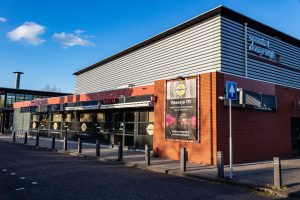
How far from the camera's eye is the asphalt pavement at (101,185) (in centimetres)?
801

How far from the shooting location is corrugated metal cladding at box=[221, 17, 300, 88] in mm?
21172

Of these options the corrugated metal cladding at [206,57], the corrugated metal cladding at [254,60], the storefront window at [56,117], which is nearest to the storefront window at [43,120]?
the storefront window at [56,117]

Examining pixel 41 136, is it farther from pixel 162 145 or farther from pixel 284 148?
pixel 284 148

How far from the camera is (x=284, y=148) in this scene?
18.2 metres

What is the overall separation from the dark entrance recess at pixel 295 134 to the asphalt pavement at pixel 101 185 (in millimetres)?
11269

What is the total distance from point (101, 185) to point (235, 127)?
8246 mm

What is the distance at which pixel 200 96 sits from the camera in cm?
1516

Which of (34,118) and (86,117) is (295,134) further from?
(34,118)

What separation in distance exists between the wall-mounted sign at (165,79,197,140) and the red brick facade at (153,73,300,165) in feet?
1.08

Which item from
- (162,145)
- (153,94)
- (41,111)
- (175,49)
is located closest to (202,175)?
(162,145)

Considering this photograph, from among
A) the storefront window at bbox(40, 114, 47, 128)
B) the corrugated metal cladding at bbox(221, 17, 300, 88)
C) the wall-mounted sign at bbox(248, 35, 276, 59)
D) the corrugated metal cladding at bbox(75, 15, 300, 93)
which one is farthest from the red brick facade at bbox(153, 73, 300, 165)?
the storefront window at bbox(40, 114, 47, 128)

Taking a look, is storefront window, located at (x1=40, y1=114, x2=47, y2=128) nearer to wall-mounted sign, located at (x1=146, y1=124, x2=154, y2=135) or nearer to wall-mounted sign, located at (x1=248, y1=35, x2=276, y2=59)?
wall-mounted sign, located at (x1=146, y1=124, x2=154, y2=135)

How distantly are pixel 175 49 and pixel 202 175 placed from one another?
49.9ft

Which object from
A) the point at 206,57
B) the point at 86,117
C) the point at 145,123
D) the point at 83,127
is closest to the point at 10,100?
the point at 83,127
